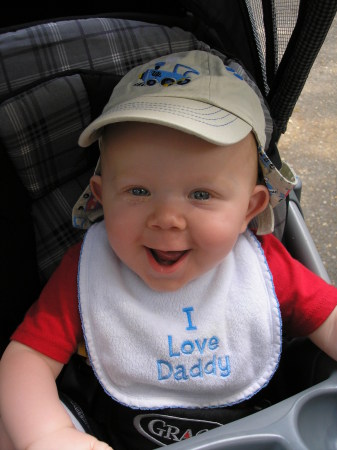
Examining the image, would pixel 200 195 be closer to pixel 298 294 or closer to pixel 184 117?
pixel 184 117

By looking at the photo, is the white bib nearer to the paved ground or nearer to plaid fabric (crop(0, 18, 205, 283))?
plaid fabric (crop(0, 18, 205, 283))

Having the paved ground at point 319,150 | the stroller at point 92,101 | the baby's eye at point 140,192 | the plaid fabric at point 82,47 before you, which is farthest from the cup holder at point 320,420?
the paved ground at point 319,150

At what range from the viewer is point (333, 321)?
94cm

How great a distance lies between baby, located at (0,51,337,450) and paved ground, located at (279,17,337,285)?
86cm

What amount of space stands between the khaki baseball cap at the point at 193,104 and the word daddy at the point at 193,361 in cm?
28

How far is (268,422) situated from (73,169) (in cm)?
56

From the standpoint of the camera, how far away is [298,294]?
98cm

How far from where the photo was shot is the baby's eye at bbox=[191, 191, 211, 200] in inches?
32.6

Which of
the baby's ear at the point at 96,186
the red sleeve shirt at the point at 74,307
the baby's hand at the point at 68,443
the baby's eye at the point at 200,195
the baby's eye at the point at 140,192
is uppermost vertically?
the baby's eye at the point at 140,192

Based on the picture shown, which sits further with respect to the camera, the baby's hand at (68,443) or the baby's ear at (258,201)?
the baby's ear at (258,201)

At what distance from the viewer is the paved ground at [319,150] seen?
1923 mm

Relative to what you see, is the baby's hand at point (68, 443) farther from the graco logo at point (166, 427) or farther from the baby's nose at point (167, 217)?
the baby's nose at point (167, 217)

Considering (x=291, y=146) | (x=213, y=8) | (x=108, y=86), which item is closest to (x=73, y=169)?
(x=108, y=86)

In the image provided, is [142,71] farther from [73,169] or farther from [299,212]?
[299,212]
